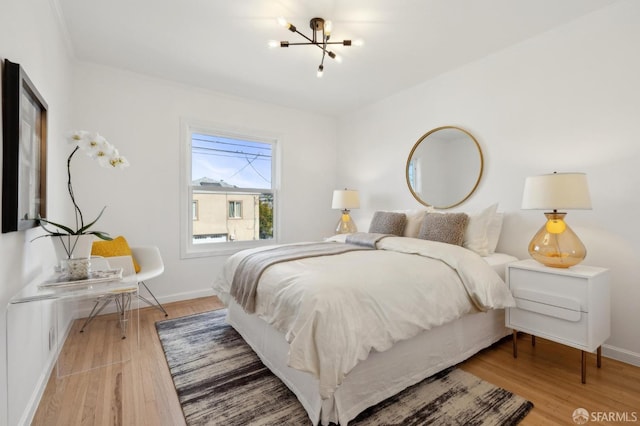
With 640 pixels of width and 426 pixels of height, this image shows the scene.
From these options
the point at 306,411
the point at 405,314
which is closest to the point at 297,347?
the point at 306,411

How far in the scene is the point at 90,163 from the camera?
2.94 m

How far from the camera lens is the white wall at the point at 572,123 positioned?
2.05m

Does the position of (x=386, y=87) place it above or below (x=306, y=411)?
above

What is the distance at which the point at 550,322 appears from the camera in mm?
1935

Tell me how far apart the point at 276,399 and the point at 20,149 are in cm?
182

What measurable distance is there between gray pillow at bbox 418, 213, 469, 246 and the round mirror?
537 millimetres

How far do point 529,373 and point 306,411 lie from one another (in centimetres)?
150

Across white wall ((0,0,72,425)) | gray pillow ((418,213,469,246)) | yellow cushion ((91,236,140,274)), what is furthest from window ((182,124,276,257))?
gray pillow ((418,213,469,246))

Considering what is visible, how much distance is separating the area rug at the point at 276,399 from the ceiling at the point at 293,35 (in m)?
2.59

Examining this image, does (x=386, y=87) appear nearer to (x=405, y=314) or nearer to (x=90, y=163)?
(x=405, y=314)

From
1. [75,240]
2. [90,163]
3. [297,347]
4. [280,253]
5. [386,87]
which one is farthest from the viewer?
[386,87]

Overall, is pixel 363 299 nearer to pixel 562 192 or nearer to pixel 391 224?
pixel 562 192

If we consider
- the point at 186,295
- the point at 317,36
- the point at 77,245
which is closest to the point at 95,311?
the point at 186,295

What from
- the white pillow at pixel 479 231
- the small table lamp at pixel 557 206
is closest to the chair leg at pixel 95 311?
the white pillow at pixel 479 231
